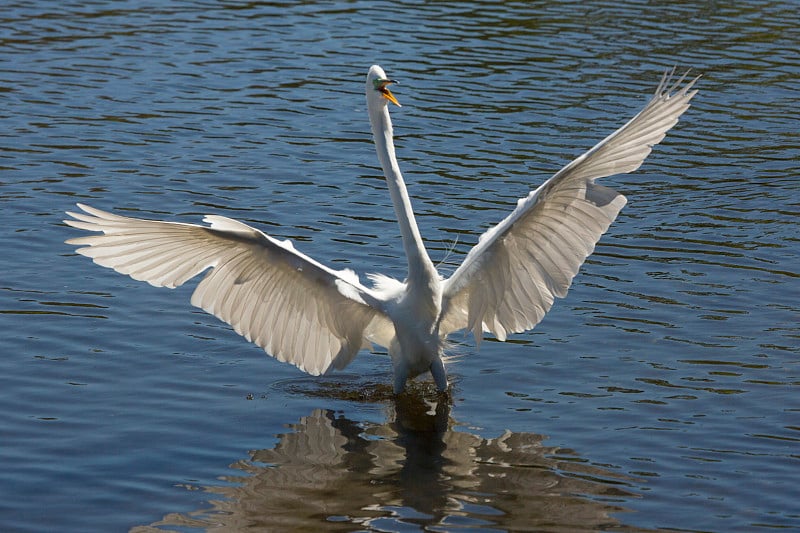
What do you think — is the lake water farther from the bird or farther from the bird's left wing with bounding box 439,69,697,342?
the bird's left wing with bounding box 439,69,697,342

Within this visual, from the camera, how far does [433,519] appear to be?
22.6 feet

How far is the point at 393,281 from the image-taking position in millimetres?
8883

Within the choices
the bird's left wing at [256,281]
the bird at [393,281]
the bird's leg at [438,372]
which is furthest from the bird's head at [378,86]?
the bird's leg at [438,372]

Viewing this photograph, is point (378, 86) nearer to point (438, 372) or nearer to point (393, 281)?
point (393, 281)

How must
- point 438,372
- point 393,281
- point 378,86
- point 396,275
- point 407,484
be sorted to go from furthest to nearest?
point 396,275, point 393,281, point 438,372, point 378,86, point 407,484

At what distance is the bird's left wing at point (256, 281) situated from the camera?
770 cm

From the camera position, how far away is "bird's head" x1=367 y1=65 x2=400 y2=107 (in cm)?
830

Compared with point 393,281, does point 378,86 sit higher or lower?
higher

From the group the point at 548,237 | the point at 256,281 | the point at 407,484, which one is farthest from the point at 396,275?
the point at 407,484

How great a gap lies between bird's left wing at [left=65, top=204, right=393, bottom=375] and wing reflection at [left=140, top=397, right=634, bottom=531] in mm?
623

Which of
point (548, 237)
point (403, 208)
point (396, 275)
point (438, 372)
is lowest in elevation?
point (438, 372)

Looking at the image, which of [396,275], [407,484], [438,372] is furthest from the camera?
[396,275]

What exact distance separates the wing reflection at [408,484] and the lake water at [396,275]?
0.02 metres

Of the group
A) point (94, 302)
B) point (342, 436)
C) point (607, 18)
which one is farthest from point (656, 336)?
point (607, 18)
